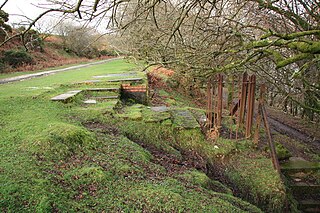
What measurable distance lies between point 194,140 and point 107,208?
2574mm

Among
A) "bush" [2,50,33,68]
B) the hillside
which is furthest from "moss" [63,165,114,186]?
"bush" [2,50,33,68]

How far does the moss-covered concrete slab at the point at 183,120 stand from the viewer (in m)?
4.86

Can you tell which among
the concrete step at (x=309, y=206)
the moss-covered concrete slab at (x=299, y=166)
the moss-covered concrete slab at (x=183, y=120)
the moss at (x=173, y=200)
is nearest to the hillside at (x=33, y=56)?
the moss-covered concrete slab at (x=183, y=120)

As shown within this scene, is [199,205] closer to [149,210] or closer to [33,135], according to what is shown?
[149,210]

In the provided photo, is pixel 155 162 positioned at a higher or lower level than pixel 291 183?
higher

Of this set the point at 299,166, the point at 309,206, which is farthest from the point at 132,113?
the point at 309,206

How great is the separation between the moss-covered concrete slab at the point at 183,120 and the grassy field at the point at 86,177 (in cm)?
121

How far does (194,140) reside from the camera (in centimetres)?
466

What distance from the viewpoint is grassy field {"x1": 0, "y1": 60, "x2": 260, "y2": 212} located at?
2318mm

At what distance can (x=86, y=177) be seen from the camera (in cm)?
274

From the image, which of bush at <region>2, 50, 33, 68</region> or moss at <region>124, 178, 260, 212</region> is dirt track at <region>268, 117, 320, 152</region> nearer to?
moss at <region>124, 178, 260, 212</region>

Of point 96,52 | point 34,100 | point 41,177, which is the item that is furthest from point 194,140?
point 96,52

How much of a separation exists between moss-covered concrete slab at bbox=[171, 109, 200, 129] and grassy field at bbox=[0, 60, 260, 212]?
1.21 meters

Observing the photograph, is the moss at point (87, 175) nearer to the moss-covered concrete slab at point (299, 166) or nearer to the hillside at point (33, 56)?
the moss-covered concrete slab at point (299, 166)
